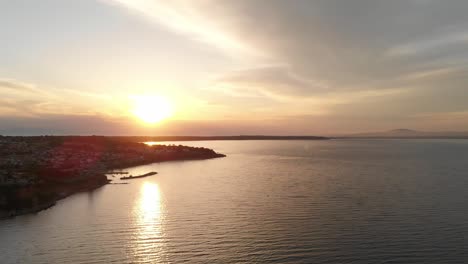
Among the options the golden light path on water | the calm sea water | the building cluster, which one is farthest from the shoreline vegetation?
the golden light path on water

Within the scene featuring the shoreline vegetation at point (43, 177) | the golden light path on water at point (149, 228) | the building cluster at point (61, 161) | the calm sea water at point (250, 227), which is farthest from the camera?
the building cluster at point (61, 161)

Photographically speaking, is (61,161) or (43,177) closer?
(43,177)

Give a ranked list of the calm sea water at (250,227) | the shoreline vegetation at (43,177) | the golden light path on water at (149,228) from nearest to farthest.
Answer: the calm sea water at (250,227) < the golden light path on water at (149,228) < the shoreline vegetation at (43,177)

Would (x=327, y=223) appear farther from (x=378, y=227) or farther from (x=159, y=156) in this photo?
(x=159, y=156)

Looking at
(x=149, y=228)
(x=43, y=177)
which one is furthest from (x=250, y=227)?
(x=43, y=177)

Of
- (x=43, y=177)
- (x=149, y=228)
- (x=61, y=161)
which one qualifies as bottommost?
(x=149, y=228)

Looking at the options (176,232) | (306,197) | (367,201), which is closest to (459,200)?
(367,201)

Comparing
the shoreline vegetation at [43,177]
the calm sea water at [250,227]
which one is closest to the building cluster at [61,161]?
the shoreline vegetation at [43,177]

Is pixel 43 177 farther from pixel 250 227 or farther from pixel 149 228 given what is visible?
pixel 250 227

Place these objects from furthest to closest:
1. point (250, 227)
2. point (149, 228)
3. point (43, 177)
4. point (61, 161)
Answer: point (61, 161) < point (43, 177) < point (149, 228) < point (250, 227)

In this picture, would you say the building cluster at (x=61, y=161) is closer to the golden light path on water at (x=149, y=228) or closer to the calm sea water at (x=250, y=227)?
the calm sea water at (x=250, y=227)
